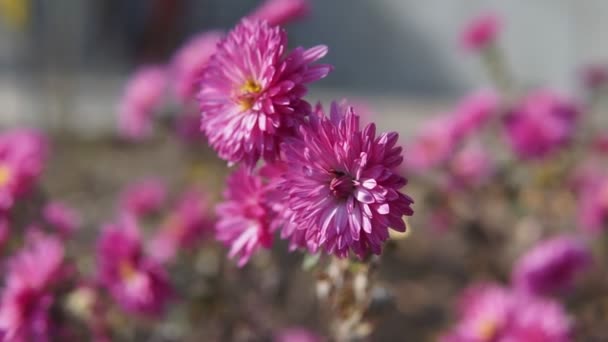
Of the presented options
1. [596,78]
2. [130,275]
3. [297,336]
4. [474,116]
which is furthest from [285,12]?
[596,78]

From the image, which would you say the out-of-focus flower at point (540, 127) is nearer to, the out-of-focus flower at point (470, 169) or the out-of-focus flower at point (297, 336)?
the out-of-focus flower at point (470, 169)

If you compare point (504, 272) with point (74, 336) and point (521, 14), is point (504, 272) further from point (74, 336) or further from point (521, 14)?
point (521, 14)

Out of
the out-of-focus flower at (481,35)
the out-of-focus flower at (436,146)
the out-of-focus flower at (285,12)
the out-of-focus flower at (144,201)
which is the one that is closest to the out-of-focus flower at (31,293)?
the out-of-focus flower at (285,12)

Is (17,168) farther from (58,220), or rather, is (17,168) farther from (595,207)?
(595,207)

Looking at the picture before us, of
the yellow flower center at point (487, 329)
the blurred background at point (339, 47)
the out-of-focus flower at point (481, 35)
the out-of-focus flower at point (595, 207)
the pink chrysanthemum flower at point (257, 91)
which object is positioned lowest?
the pink chrysanthemum flower at point (257, 91)

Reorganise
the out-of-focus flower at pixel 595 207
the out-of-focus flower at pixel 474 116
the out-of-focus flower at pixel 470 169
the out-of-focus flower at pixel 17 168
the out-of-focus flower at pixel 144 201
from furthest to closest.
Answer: the out-of-focus flower at pixel 144 201, the out-of-focus flower at pixel 470 169, the out-of-focus flower at pixel 474 116, the out-of-focus flower at pixel 595 207, the out-of-focus flower at pixel 17 168
